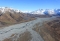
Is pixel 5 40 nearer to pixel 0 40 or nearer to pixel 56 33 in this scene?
pixel 0 40

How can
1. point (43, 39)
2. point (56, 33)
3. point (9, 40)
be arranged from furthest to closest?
point (56, 33) < point (43, 39) < point (9, 40)

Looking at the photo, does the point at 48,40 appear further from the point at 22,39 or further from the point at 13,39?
the point at 13,39

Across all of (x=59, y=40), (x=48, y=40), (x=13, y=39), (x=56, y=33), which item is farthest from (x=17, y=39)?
(x=56, y=33)

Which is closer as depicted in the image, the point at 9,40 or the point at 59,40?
the point at 9,40

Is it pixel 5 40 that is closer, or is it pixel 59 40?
pixel 5 40

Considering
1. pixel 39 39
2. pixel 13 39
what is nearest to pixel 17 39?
pixel 13 39

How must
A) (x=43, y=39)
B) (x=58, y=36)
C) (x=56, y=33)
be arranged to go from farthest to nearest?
(x=56, y=33) < (x=58, y=36) < (x=43, y=39)

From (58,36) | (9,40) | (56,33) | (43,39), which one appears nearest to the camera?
(9,40)

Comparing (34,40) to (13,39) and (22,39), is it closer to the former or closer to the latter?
(22,39)
